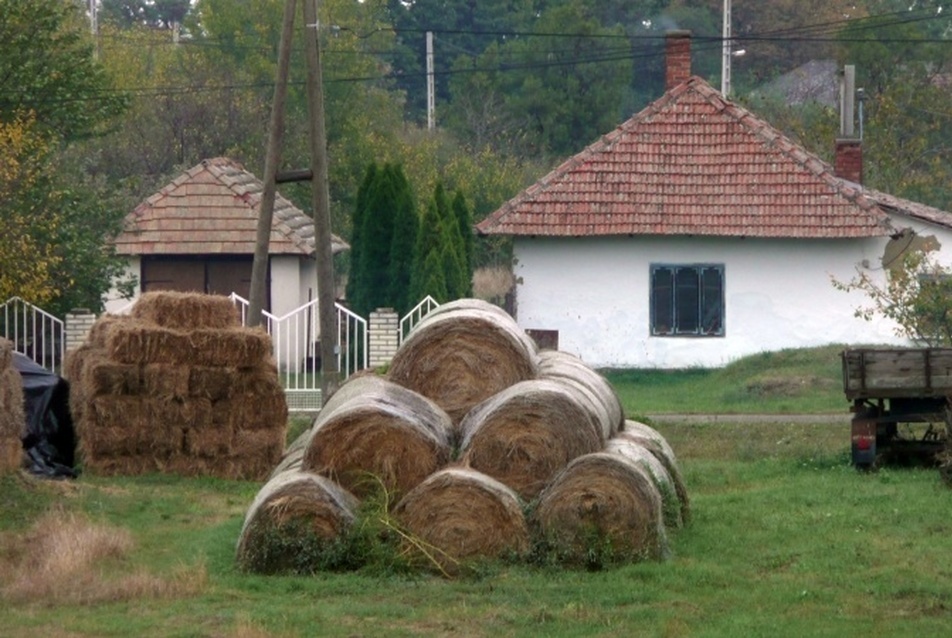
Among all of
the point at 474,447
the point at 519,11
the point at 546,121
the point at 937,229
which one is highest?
Answer: the point at 519,11

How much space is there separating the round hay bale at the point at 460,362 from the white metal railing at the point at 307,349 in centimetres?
679

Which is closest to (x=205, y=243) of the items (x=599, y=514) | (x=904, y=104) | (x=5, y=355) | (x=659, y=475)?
(x=5, y=355)

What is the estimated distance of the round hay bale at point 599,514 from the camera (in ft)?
38.6

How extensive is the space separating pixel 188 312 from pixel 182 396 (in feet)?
2.93

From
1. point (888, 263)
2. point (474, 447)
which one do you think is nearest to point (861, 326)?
point (888, 263)

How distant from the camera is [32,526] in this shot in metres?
13.5

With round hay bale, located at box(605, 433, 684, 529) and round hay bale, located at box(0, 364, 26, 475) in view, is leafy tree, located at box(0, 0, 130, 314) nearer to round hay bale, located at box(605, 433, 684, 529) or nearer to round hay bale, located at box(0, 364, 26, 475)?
round hay bale, located at box(0, 364, 26, 475)

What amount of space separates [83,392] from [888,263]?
57.7ft

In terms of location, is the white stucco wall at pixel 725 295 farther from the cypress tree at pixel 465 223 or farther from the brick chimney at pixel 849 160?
the brick chimney at pixel 849 160

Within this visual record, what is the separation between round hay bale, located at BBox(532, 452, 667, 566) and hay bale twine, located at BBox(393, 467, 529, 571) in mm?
277

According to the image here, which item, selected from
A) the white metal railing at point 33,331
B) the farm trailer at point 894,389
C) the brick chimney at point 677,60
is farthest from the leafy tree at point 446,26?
the farm trailer at point 894,389

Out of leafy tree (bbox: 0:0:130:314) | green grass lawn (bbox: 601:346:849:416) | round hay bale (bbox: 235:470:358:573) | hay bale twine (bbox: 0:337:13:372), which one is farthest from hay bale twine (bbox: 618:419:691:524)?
leafy tree (bbox: 0:0:130:314)

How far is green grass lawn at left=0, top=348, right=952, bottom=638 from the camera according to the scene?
9922 millimetres

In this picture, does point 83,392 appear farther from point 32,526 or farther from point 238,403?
point 32,526
